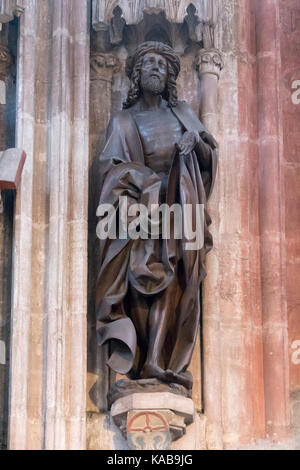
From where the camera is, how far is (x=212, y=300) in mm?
13117

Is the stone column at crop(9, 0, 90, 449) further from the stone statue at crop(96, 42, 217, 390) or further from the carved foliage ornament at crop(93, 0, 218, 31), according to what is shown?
the stone statue at crop(96, 42, 217, 390)

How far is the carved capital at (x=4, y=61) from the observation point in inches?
536

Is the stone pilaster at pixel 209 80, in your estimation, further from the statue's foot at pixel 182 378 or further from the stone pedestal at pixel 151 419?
the stone pedestal at pixel 151 419

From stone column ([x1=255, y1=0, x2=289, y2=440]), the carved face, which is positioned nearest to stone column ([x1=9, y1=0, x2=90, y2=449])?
the carved face

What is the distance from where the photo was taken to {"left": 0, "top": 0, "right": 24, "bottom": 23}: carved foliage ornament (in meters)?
13.5

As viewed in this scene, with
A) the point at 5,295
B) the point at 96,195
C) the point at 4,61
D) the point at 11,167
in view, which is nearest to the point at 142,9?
the point at 4,61

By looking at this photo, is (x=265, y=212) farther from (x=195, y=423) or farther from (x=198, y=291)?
(x=195, y=423)

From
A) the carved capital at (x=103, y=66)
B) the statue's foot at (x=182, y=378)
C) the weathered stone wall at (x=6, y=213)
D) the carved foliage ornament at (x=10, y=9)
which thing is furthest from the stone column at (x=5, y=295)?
the carved foliage ornament at (x=10, y=9)

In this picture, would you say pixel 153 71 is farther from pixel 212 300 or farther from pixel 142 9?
pixel 212 300

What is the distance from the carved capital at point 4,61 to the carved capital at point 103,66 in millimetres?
688

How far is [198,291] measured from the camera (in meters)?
12.8

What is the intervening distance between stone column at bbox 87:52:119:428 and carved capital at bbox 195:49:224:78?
2.26 feet

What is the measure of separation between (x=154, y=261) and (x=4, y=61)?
7.27 feet
